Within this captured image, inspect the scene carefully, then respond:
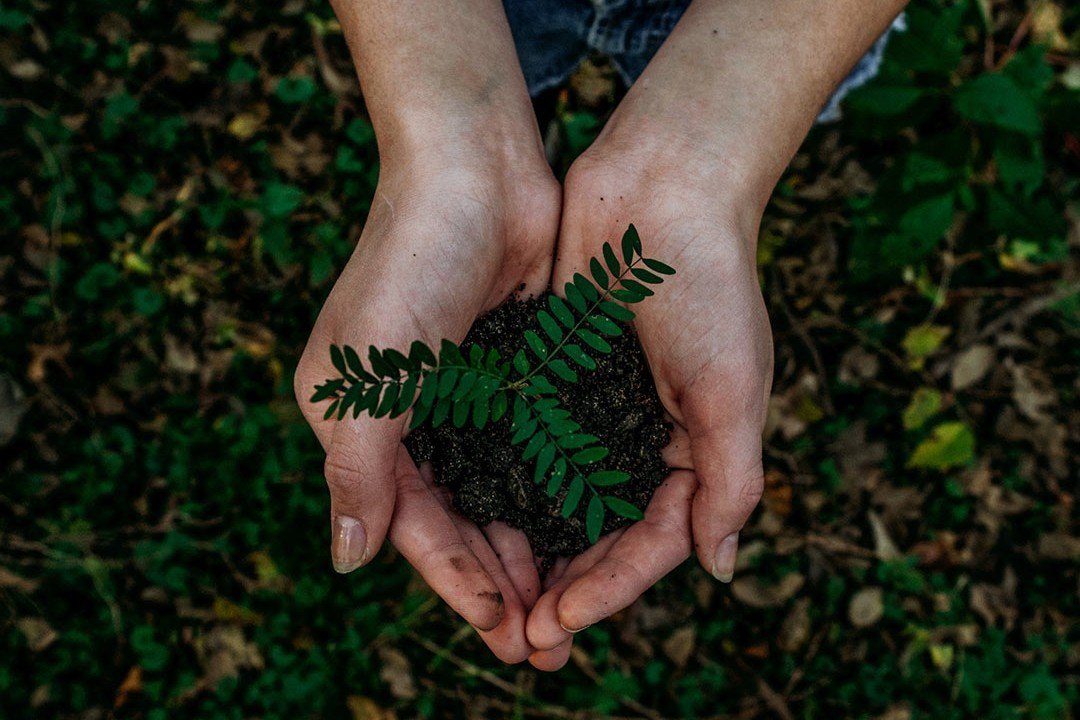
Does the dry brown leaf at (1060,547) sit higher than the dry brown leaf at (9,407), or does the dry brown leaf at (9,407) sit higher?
the dry brown leaf at (9,407)

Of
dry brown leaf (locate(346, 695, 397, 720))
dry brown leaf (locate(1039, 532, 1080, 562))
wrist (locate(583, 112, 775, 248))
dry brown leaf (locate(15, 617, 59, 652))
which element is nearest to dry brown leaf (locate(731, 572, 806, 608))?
dry brown leaf (locate(1039, 532, 1080, 562))

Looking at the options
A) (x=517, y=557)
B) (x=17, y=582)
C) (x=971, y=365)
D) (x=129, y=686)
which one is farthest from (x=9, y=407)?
(x=971, y=365)

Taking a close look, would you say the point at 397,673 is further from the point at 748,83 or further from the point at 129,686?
the point at 748,83

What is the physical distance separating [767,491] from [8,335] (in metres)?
3.51

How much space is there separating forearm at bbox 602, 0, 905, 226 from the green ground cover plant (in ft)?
2.94

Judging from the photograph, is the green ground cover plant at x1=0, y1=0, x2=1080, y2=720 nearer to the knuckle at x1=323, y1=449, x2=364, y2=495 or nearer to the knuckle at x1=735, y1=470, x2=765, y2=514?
the knuckle at x1=735, y1=470, x2=765, y2=514

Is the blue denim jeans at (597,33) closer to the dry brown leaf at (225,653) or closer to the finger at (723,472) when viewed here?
the finger at (723,472)

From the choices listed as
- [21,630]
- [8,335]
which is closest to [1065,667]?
[21,630]

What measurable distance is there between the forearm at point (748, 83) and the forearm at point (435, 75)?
1.40 ft

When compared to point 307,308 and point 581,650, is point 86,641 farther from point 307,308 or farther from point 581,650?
point 581,650

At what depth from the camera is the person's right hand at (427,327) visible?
2232 mm

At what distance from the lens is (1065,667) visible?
12.0ft

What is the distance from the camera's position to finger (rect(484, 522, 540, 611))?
248 centimetres

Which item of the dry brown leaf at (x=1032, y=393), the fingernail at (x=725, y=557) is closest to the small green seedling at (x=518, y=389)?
the fingernail at (x=725, y=557)
